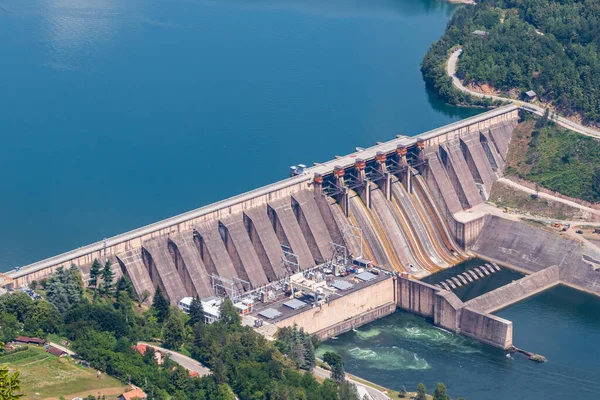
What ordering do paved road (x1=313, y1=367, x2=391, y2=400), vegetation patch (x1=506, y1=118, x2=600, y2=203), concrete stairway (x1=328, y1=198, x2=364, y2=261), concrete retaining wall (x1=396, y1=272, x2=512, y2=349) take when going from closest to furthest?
paved road (x1=313, y1=367, x2=391, y2=400) < concrete retaining wall (x1=396, y1=272, x2=512, y2=349) < concrete stairway (x1=328, y1=198, x2=364, y2=261) < vegetation patch (x1=506, y1=118, x2=600, y2=203)

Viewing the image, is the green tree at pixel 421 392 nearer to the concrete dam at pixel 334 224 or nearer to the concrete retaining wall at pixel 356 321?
the concrete retaining wall at pixel 356 321

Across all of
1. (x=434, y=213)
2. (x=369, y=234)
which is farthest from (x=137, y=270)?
(x=434, y=213)

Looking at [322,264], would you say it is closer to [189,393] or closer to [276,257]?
[276,257]

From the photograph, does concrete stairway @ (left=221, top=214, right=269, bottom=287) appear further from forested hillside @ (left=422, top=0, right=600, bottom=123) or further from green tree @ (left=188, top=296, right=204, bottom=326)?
forested hillside @ (left=422, top=0, right=600, bottom=123)

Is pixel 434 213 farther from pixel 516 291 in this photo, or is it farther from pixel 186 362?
pixel 186 362

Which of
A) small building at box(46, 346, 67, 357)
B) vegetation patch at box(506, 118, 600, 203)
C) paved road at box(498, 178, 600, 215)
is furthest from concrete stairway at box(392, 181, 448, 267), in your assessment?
small building at box(46, 346, 67, 357)

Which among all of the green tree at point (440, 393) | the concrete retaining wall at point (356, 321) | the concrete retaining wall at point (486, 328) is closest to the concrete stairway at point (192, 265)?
the concrete retaining wall at point (356, 321)
